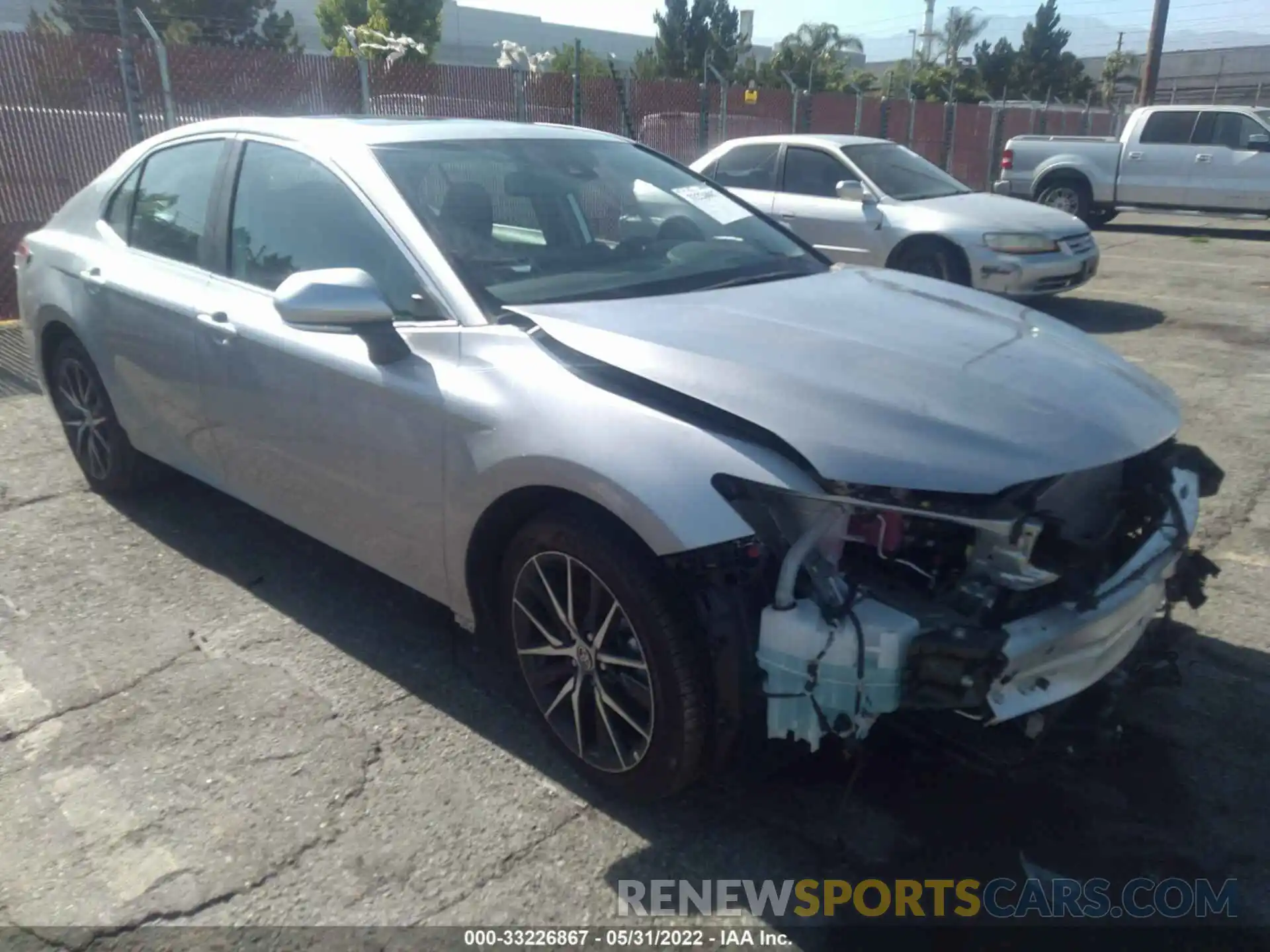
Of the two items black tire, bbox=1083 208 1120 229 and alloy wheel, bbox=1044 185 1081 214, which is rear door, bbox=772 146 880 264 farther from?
black tire, bbox=1083 208 1120 229

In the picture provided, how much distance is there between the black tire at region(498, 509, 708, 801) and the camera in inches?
97.2

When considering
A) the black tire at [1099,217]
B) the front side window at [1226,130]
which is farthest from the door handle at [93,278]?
the front side window at [1226,130]

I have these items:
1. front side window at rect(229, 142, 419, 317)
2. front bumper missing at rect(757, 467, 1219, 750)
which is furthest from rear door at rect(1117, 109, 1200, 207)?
front bumper missing at rect(757, 467, 1219, 750)

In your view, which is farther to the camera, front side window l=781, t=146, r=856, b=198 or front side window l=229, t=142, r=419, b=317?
front side window l=781, t=146, r=856, b=198

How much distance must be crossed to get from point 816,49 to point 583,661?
193 ft

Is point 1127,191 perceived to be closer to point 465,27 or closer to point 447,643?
point 447,643

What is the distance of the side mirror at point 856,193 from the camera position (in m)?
8.88

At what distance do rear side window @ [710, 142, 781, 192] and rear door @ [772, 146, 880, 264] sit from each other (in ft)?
0.52

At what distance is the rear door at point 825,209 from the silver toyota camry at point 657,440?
568 centimetres

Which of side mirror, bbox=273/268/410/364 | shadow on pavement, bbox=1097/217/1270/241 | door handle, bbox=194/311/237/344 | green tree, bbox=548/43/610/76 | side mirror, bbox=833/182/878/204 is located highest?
green tree, bbox=548/43/610/76

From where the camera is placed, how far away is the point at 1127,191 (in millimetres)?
17266

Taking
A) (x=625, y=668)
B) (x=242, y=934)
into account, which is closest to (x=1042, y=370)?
(x=625, y=668)

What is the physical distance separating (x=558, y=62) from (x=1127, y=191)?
18973mm

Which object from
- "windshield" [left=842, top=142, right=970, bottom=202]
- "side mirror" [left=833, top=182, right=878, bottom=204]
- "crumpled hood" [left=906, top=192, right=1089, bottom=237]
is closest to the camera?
"side mirror" [left=833, top=182, right=878, bottom=204]
